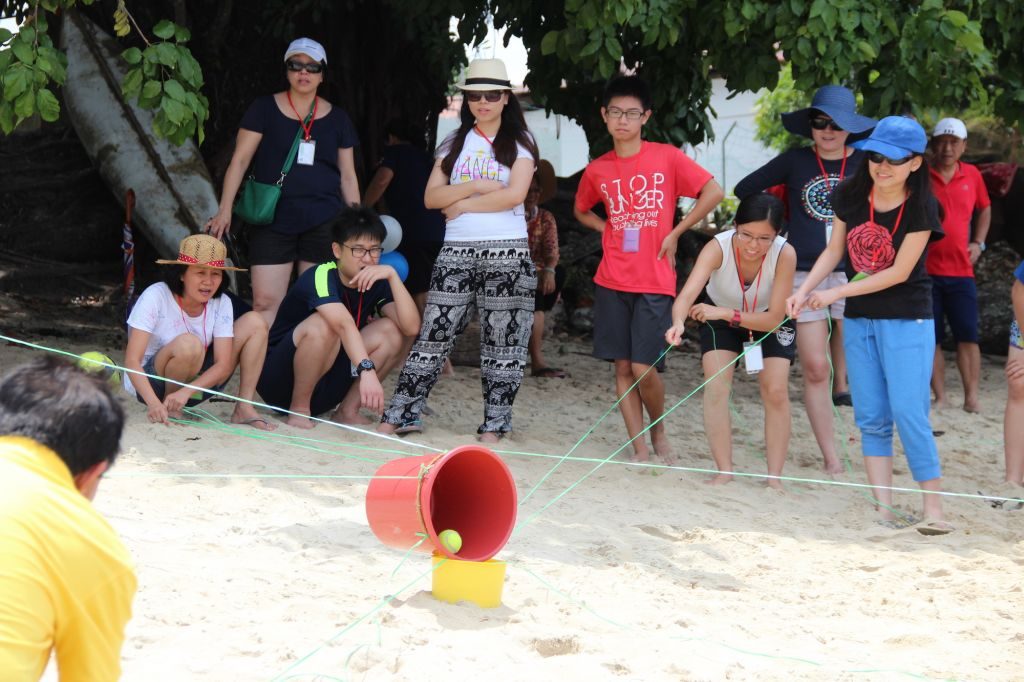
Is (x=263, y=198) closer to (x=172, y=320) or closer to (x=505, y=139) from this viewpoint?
(x=172, y=320)

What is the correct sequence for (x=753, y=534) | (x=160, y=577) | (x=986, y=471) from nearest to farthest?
(x=160, y=577) → (x=753, y=534) → (x=986, y=471)

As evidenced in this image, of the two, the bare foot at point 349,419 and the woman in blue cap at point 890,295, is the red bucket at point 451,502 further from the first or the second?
the bare foot at point 349,419

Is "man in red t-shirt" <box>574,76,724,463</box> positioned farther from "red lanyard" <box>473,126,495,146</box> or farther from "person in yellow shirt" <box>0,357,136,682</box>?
"person in yellow shirt" <box>0,357,136,682</box>

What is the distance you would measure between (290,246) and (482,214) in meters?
1.04

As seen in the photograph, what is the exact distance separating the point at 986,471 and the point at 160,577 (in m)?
4.01

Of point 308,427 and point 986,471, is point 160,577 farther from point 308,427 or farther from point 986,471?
point 986,471

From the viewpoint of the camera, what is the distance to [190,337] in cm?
520

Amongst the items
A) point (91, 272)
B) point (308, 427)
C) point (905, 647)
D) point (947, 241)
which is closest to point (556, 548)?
point (905, 647)

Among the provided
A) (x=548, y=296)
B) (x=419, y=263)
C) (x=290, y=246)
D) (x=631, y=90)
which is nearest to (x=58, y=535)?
(x=631, y=90)

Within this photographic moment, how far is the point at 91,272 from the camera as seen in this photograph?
8.89 meters

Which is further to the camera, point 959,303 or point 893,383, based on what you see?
point 959,303

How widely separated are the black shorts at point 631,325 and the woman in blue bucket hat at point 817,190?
0.59 m

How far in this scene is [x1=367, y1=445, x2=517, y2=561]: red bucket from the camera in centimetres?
337

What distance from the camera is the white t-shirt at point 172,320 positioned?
518 cm
